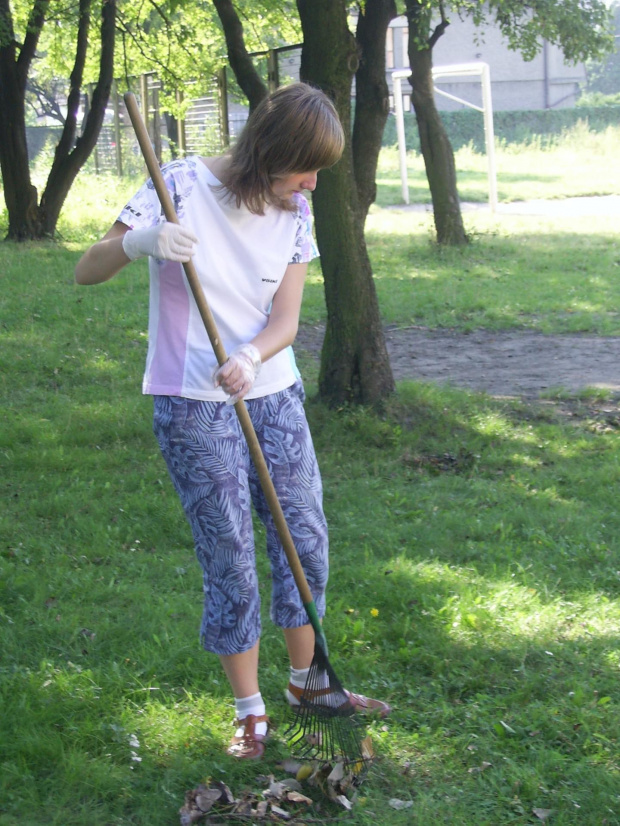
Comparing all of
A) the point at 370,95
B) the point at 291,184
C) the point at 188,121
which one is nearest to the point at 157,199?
the point at 291,184

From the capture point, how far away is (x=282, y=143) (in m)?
2.65

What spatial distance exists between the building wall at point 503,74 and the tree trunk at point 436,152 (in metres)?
36.9

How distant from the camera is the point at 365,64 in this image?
24.5 ft

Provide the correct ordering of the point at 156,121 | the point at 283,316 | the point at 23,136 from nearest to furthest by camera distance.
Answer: the point at 283,316, the point at 23,136, the point at 156,121

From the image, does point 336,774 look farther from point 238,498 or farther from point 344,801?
point 238,498

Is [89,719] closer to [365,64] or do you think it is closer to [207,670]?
[207,670]

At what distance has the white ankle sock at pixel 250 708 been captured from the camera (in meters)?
3.02

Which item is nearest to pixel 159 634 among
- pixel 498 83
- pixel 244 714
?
pixel 244 714

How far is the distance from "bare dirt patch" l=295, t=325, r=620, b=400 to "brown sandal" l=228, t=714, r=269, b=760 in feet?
15.5

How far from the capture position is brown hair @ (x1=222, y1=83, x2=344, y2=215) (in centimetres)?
264

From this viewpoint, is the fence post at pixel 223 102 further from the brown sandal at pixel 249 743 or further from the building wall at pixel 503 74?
the building wall at pixel 503 74

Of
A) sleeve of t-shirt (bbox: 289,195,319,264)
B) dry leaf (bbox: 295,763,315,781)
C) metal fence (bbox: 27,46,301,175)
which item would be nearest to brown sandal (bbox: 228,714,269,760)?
dry leaf (bbox: 295,763,315,781)

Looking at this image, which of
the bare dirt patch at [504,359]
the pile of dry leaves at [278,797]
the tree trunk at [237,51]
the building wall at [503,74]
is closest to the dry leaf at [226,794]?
the pile of dry leaves at [278,797]

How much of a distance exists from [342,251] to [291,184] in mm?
3706
